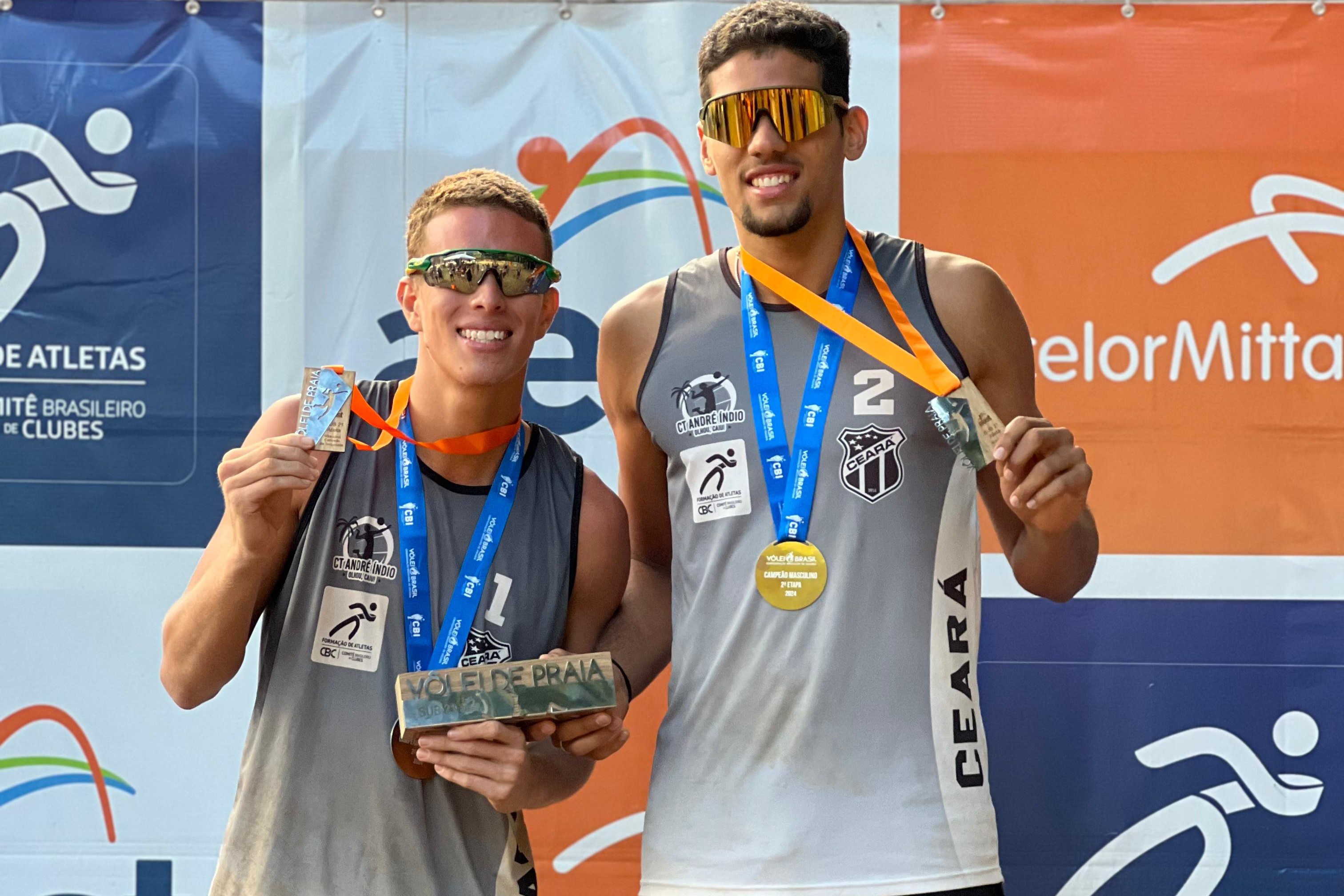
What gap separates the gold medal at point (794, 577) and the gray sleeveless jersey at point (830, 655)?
0.6 inches

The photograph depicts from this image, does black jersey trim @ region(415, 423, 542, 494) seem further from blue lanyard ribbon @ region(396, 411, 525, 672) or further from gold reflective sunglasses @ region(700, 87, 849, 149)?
gold reflective sunglasses @ region(700, 87, 849, 149)

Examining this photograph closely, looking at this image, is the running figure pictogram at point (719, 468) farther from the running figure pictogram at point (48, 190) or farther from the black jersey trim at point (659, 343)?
the running figure pictogram at point (48, 190)

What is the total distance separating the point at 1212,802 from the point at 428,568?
2470 mm

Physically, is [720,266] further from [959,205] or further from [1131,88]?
[1131,88]

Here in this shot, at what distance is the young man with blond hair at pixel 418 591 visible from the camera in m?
2.14

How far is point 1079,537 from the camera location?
2289 millimetres

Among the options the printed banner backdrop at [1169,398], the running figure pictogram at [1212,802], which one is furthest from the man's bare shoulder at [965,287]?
the running figure pictogram at [1212,802]

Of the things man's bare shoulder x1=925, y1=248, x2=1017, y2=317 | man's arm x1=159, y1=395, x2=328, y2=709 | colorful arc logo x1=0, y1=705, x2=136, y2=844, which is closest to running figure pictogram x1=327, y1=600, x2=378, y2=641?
man's arm x1=159, y1=395, x2=328, y2=709

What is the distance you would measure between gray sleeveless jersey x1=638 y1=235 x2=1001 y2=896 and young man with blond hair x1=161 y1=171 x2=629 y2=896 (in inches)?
9.4

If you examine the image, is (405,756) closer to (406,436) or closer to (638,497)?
(406,436)

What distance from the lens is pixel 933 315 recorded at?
229 centimetres

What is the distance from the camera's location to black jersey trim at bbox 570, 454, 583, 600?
2365 millimetres

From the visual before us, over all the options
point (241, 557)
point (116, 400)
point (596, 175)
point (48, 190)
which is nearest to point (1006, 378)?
point (241, 557)

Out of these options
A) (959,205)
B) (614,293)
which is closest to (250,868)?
(614,293)
